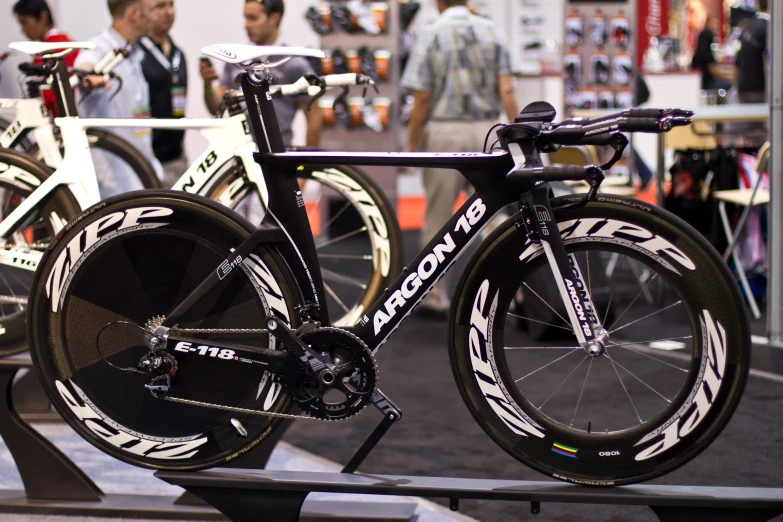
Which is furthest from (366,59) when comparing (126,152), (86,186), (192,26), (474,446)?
(474,446)

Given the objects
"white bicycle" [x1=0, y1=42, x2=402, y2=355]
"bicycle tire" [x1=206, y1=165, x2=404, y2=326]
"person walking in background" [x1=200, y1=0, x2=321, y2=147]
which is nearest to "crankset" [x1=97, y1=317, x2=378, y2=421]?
"white bicycle" [x1=0, y1=42, x2=402, y2=355]

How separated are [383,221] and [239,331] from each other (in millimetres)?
1156

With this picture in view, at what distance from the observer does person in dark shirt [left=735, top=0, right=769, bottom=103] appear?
693 cm

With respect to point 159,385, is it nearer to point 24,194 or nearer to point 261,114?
point 261,114

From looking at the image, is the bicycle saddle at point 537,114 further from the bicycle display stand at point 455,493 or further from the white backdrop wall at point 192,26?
the white backdrop wall at point 192,26

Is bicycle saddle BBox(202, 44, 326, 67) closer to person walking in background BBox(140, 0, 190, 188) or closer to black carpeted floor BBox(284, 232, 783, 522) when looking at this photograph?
black carpeted floor BBox(284, 232, 783, 522)

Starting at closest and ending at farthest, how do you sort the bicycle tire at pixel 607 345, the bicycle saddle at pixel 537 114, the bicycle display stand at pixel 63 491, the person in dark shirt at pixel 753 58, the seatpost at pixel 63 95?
1. the bicycle tire at pixel 607 345
2. the bicycle saddle at pixel 537 114
3. the bicycle display stand at pixel 63 491
4. the seatpost at pixel 63 95
5. the person in dark shirt at pixel 753 58

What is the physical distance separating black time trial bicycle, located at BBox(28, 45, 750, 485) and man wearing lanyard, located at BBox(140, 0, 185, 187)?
2551 millimetres

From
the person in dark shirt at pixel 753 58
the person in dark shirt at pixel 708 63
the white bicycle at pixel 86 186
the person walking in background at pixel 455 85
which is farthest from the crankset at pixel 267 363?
the person in dark shirt at pixel 708 63

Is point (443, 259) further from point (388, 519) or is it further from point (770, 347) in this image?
point (770, 347)

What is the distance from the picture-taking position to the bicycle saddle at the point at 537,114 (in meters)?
2.19

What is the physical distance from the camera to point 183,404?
7.92 feet

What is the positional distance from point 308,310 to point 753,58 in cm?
560

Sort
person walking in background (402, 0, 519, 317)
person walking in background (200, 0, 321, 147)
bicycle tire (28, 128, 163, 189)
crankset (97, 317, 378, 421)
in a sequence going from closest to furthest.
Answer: crankset (97, 317, 378, 421) < bicycle tire (28, 128, 163, 189) < person walking in background (200, 0, 321, 147) < person walking in background (402, 0, 519, 317)
